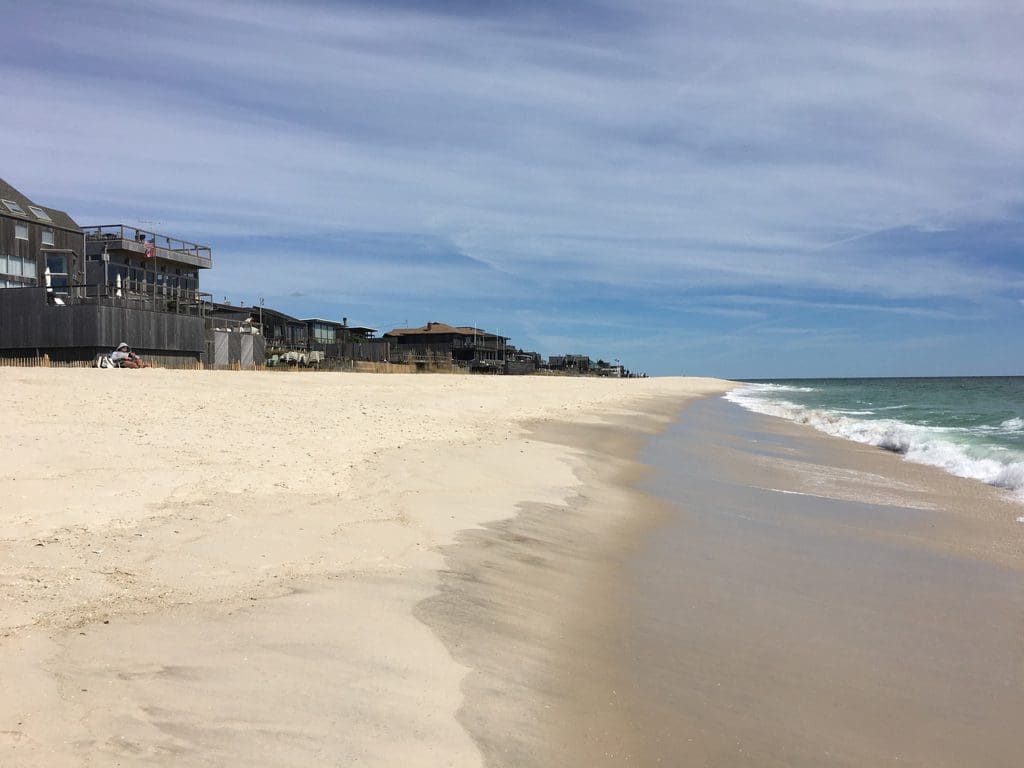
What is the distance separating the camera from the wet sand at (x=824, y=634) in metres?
3.51

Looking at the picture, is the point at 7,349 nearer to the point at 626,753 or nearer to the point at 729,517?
the point at 729,517

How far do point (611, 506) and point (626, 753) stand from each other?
18.7ft

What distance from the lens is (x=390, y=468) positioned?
29.6 ft

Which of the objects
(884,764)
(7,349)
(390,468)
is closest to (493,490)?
(390,468)

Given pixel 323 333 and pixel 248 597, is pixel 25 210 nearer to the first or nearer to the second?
pixel 323 333

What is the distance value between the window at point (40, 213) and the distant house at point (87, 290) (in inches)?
2.8

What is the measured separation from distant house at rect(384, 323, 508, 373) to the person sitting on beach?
4764 cm

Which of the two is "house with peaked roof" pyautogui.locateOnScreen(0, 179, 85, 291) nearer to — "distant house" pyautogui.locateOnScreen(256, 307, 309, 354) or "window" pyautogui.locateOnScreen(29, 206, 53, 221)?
"window" pyautogui.locateOnScreen(29, 206, 53, 221)

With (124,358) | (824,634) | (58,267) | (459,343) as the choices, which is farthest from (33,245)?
(459,343)

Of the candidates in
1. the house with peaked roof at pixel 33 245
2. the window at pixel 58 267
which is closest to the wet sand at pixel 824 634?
the house with peaked roof at pixel 33 245

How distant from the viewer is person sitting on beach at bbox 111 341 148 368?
2466 cm

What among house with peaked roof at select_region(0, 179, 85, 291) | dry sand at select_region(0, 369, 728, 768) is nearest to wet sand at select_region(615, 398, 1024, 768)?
A: dry sand at select_region(0, 369, 728, 768)

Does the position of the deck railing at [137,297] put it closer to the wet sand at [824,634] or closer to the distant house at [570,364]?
the wet sand at [824,634]

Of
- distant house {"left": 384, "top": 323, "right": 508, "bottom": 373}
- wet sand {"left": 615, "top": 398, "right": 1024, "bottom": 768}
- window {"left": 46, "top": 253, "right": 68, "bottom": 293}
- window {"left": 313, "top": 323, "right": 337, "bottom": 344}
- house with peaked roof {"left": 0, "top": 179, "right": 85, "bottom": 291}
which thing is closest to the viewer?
wet sand {"left": 615, "top": 398, "right": 1024, "bottom": 768}
